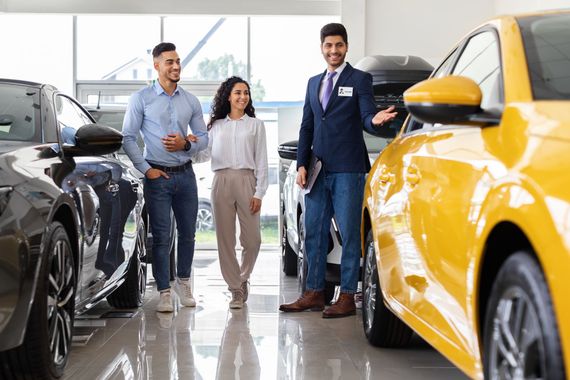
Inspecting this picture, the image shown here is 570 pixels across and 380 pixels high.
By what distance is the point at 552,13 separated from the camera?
12.2ft

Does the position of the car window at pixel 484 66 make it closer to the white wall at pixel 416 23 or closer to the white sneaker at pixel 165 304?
the white sneaker at pixel 165 304

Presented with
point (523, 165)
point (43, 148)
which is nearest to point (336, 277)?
point (43, 148)

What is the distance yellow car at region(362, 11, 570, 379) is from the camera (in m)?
2.40

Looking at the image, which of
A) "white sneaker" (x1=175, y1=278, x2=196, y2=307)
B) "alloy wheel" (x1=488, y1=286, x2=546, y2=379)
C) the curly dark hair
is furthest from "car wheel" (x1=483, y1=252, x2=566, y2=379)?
the curly dark hair

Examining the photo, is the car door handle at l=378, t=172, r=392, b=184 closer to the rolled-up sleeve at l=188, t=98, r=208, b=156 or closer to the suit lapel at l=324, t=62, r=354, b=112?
the suit lapel at l=324, t=62, r=354, b=112

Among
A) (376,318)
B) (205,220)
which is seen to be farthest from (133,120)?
(205,220)

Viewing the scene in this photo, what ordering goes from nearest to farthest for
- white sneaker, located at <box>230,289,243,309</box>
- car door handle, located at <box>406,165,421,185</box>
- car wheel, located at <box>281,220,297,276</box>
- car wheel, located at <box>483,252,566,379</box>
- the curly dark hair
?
car wheel, located at <box>483,252,566,379</box>, car door handle, located at <box>406,165,421,185</box>, white sneaker, located at <box>230,289,243,309</box>, the curly dark hair, car wheel, located at <box>281,220,297,276</box>

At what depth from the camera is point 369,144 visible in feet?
26.1

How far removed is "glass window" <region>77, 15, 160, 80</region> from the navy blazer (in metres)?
9.45

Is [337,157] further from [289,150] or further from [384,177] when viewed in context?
[384,177]

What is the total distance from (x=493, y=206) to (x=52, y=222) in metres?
2.12

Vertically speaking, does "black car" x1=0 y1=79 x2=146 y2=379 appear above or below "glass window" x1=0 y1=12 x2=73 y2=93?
below

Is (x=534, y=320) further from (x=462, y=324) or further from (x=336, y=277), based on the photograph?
(x=336, y=277)

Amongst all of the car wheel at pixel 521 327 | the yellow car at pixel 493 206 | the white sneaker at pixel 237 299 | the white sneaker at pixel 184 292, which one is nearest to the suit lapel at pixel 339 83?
the white sneaker at pixel 237 299
